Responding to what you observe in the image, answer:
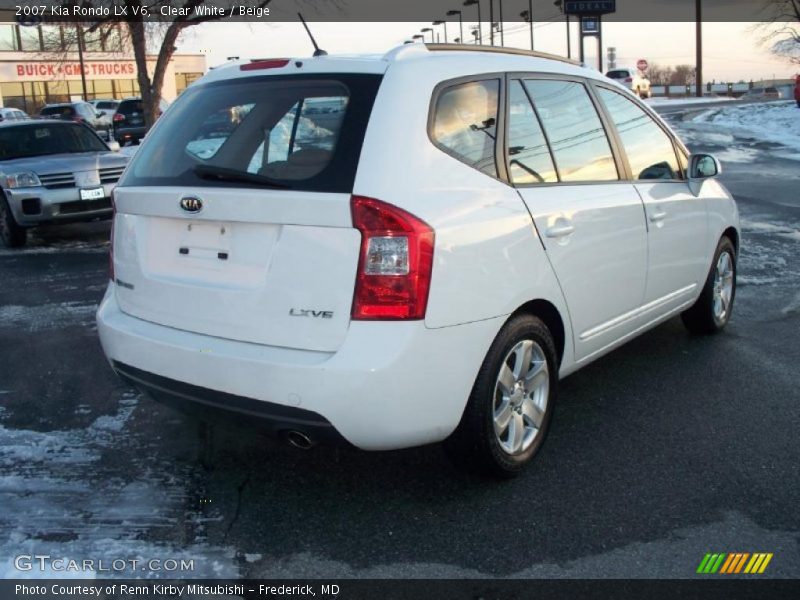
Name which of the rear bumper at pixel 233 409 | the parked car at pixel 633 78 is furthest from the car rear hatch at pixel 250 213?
the parked car at pixel 633 78

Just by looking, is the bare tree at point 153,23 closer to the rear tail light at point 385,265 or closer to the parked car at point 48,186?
the parked car at point 48,186

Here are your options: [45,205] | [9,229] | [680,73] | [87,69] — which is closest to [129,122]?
[9,229]

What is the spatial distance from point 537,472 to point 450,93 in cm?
172

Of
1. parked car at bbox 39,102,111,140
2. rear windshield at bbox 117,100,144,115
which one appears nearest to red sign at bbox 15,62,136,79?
parked car at bbox 39,102,111,140

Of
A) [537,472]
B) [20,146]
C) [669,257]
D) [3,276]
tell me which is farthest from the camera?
[20,146]

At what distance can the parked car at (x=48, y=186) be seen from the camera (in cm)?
1031

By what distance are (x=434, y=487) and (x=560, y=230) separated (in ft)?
4.17

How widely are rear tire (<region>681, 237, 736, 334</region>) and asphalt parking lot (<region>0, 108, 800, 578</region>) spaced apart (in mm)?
289

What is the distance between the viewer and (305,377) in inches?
121

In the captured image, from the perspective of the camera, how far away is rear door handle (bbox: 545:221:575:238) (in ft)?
12.3

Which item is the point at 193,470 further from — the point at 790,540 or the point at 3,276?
the point at 3,276

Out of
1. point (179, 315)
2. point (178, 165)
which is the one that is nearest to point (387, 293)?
point (179, 315)

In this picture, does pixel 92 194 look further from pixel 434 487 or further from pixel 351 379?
pixel 351 379

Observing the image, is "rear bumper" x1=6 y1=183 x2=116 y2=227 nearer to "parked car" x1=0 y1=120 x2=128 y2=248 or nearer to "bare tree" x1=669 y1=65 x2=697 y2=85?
"parked car" x1=0 y1=120 x2=128 y2=248
